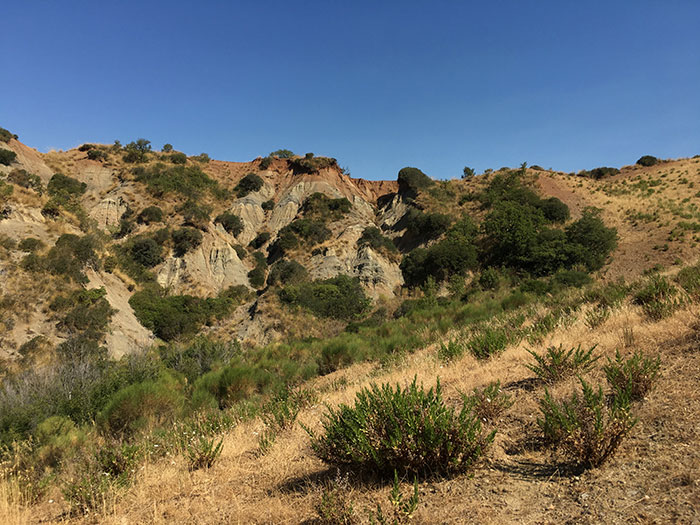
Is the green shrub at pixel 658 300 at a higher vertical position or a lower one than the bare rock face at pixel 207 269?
lower

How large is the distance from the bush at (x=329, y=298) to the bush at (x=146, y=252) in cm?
1350

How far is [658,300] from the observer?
685 centimetres

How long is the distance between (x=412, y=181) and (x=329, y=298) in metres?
24.3

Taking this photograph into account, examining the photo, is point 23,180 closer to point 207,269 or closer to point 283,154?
point 207,269

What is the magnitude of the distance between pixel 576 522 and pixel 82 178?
56.7m

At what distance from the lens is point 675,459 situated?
8.95ft

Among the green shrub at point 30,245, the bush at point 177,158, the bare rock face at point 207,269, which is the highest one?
the bush at point 177,158

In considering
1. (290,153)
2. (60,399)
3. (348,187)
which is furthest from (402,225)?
(60,399)

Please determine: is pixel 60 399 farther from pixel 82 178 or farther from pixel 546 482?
pixel 82 178

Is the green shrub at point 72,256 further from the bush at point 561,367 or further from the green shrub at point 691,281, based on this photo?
the green shrub at point 691,281

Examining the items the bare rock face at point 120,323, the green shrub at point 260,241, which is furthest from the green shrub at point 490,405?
the green shrub at point 260,241

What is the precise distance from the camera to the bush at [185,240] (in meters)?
36.1

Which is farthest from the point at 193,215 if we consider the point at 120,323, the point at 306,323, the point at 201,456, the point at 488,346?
the point at 201,456

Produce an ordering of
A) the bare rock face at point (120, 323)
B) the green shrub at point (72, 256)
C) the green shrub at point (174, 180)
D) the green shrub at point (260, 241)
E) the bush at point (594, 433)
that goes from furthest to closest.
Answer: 1. the green shrub at point (260, 241)
2. the green shrub at point (174, 180)
3. the green shrub at point (72, 256)
4. the bare rock face at point (120, 323)
5. the bush at point (594, 433)
